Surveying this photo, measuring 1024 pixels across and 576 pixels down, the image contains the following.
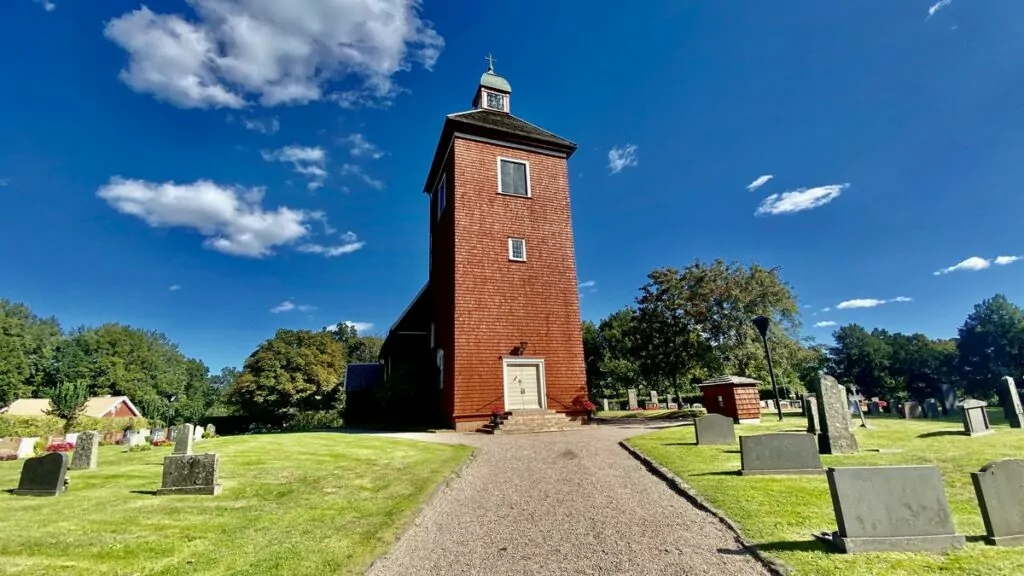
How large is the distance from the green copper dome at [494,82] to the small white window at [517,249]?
10203 mm

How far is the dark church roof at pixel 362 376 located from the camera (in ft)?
105

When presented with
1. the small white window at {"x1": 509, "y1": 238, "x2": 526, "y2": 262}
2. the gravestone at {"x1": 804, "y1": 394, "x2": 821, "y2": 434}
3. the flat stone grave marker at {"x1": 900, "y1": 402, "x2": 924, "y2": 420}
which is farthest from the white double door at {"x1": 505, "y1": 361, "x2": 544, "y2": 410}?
the flat stone grave marker at {"x1": 900, "y1": 402, "x2": 924, "y2": 420}

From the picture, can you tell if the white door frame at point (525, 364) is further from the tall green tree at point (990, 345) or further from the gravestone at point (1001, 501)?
the tall green tree at point (990, 345)

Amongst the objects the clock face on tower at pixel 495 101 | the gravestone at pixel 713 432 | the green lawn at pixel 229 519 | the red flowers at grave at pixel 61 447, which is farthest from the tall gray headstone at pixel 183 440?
the clock face on tower at pixel 495 101

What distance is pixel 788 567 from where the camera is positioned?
167 inches

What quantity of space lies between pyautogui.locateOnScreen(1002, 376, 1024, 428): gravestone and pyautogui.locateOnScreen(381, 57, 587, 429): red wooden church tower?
1364 cm

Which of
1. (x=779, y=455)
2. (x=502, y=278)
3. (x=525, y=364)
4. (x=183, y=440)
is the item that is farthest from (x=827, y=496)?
(x=502, y=278)

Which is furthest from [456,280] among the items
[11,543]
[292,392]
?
[292,392]

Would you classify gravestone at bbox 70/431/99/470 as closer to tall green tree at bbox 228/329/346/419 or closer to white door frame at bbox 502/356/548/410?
white door frame at bbox 502/356/548/410

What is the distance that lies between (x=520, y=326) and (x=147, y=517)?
1450 centimetres

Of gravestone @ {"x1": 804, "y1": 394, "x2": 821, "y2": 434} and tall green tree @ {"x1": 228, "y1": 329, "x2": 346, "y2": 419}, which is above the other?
tall green tree @ {"x1": 228, "y1": 329, "x2": 346, "y2": 419}

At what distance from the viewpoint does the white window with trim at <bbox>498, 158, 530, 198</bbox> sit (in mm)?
21356

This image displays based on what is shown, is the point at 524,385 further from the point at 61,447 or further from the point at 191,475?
the point at 61,447

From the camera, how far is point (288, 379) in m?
34.3
